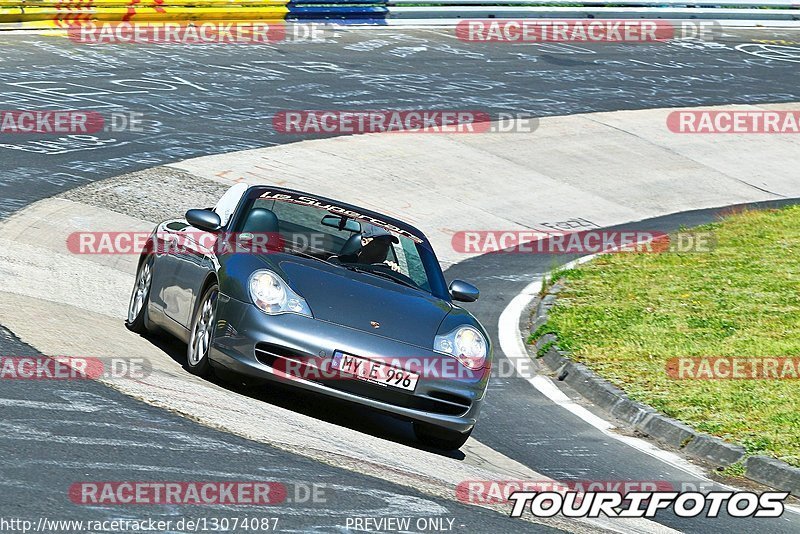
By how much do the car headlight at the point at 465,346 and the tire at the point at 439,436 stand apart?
436 mm

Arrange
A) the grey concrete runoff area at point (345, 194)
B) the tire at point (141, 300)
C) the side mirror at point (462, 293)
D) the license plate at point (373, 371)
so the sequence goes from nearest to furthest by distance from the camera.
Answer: the grey concrete runoff area at point (345, 194) → the license plate at point (373, 371) → the side mirror at point (462, 293) → the tire at point (141, 300)

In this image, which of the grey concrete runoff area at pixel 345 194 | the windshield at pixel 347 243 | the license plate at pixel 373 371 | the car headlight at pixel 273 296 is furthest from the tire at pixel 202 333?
the license plate at pixel 373 371

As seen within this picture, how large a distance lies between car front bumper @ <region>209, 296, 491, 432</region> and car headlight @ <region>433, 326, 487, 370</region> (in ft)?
0.27

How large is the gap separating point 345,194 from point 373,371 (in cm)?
1025

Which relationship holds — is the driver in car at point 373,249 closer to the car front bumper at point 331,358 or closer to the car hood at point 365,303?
the car hood at point 365,303

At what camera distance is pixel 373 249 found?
30.5ft

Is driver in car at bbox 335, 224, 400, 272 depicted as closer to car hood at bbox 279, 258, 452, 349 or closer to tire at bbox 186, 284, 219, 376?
car hood at bbox 279, 258, 452, 349

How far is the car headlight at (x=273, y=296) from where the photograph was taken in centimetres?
812

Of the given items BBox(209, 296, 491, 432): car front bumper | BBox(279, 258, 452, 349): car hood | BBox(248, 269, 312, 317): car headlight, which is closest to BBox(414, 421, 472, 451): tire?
BBox(209, 296, 491, 432): car front bumper

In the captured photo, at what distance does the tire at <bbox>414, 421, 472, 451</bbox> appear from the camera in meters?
8.29

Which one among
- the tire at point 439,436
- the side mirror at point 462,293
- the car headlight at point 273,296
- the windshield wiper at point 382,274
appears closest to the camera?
the car headlight at point 273,296

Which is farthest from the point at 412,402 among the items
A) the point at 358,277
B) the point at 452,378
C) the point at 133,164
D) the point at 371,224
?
the point at 133,164

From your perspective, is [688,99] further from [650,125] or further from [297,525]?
[297,525]

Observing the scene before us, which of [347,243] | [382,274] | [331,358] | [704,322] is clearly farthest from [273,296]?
[704,322]
